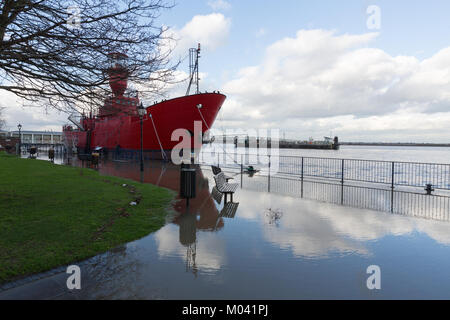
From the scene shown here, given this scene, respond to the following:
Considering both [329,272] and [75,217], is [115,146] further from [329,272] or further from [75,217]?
[329,272]

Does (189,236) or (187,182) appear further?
(187,182)

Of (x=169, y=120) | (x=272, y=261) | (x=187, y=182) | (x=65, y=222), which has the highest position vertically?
(x=169, y=120)

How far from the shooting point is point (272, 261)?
4.16 m

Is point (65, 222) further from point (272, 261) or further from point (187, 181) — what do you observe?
point (272, 261)

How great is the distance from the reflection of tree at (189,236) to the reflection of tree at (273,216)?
1.73 meters

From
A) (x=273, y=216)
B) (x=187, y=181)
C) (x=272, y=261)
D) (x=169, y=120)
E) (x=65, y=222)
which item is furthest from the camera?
(x=169, y=120)

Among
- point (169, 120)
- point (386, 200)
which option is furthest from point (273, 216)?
point (169, 120)

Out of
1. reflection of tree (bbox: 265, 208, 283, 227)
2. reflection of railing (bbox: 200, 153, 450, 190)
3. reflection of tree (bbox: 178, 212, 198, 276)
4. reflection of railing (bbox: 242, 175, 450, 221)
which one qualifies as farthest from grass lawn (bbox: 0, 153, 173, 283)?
reflection of railing (bbox: 200, 153, 450, 190)

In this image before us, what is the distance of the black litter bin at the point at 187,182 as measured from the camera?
293 inches

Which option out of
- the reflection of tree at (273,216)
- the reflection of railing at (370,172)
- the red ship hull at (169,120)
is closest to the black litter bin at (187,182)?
the reflection of tree at (273,216)

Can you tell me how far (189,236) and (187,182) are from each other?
7.51 feet

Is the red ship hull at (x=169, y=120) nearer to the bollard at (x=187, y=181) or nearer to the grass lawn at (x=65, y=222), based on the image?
the grass lawn at (x=65, y=222)

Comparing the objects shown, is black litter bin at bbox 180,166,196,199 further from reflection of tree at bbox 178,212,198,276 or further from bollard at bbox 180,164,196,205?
reflection of tree at bbox 178,212,198,276
